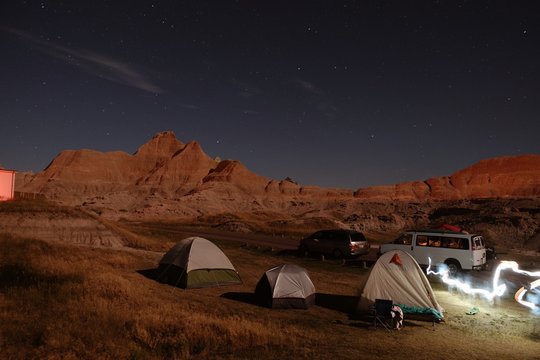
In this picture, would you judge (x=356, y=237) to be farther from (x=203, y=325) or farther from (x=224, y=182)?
(x=224, y=182)

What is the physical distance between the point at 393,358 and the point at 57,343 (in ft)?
25.0

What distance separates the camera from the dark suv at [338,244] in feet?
88.6

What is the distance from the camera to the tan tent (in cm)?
1376

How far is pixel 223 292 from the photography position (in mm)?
16953

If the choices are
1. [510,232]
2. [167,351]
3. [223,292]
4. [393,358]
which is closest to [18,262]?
[223,292]

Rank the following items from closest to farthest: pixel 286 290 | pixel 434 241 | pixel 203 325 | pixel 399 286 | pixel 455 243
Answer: pixel 203 325 → pixel 399 286 → pixel 286 290 → pixel 455 243 → pixel 434 241

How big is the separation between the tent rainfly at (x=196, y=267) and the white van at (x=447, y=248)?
906 cm

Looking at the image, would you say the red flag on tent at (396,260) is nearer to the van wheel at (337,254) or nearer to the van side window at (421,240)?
the van side window at (421,240)

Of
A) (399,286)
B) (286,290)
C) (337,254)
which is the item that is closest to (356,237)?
(337,254)

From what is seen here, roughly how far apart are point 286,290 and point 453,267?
10.3 metres

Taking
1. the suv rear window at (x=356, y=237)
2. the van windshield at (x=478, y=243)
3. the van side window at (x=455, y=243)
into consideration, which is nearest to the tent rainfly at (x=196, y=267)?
the van side window at (x=455, y=243)

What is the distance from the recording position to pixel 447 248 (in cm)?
2056

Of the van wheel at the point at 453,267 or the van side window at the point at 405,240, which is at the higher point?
the van side window at the point at 405,240

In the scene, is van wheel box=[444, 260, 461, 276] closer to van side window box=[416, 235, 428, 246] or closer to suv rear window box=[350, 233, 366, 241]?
van side window box=[416, 235, 428, 246]
